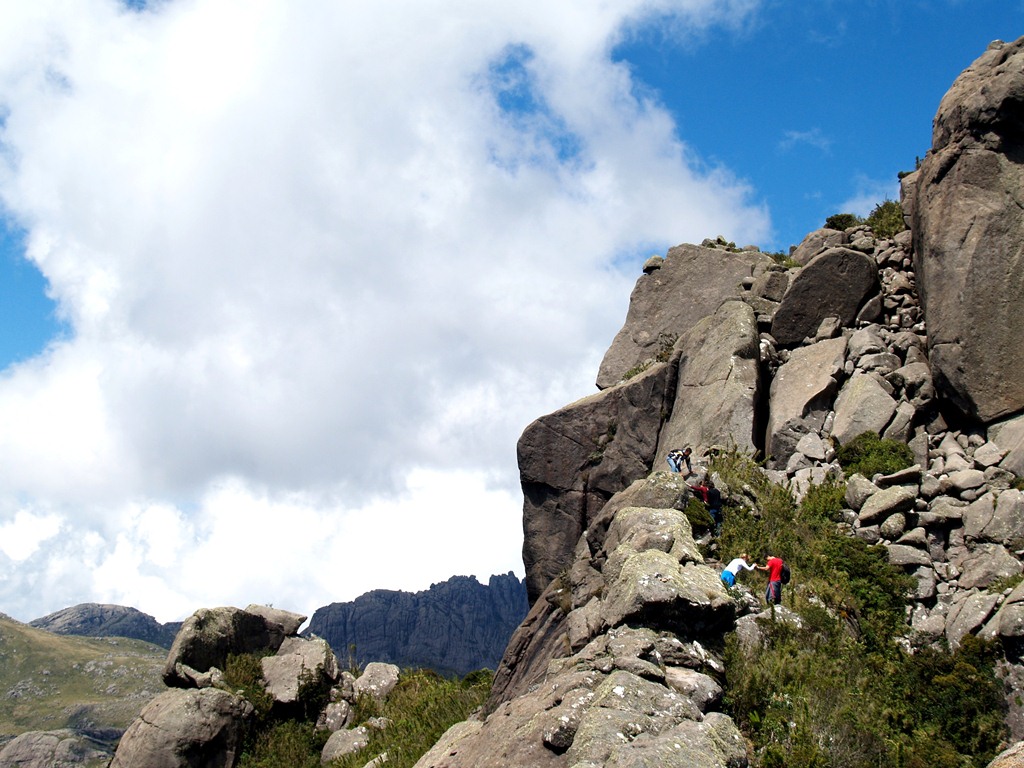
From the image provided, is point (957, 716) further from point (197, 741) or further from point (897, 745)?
point (197, 741)

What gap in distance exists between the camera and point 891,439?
25.3 m

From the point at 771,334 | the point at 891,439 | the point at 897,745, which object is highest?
the point at 771,334

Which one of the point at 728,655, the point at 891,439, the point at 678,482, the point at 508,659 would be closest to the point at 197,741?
→ the point at 508,659

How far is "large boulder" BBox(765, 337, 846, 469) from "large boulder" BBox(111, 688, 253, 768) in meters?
21.9

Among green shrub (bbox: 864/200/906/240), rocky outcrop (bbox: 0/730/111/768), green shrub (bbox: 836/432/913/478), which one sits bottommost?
rocky outcrop (bbox: 0/730/111/768)

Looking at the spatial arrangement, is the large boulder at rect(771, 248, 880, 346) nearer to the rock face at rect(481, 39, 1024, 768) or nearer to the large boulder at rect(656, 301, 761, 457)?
the rock face at rect(481, 39, 1024, 768)

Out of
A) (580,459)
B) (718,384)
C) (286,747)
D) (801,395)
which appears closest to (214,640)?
(286,747)

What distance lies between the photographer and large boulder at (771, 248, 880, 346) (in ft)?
103

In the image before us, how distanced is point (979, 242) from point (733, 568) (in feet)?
47.8

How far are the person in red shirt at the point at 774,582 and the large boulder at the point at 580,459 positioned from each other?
15.3 m

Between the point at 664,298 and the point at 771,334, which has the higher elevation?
the point at 664,298

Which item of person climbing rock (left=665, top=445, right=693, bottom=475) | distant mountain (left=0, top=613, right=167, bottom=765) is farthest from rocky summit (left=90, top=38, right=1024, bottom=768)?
distant mountain (left=0, top=613, right=167, bottom=765)

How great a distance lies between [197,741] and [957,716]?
24434mm

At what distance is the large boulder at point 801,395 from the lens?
27312 mm
